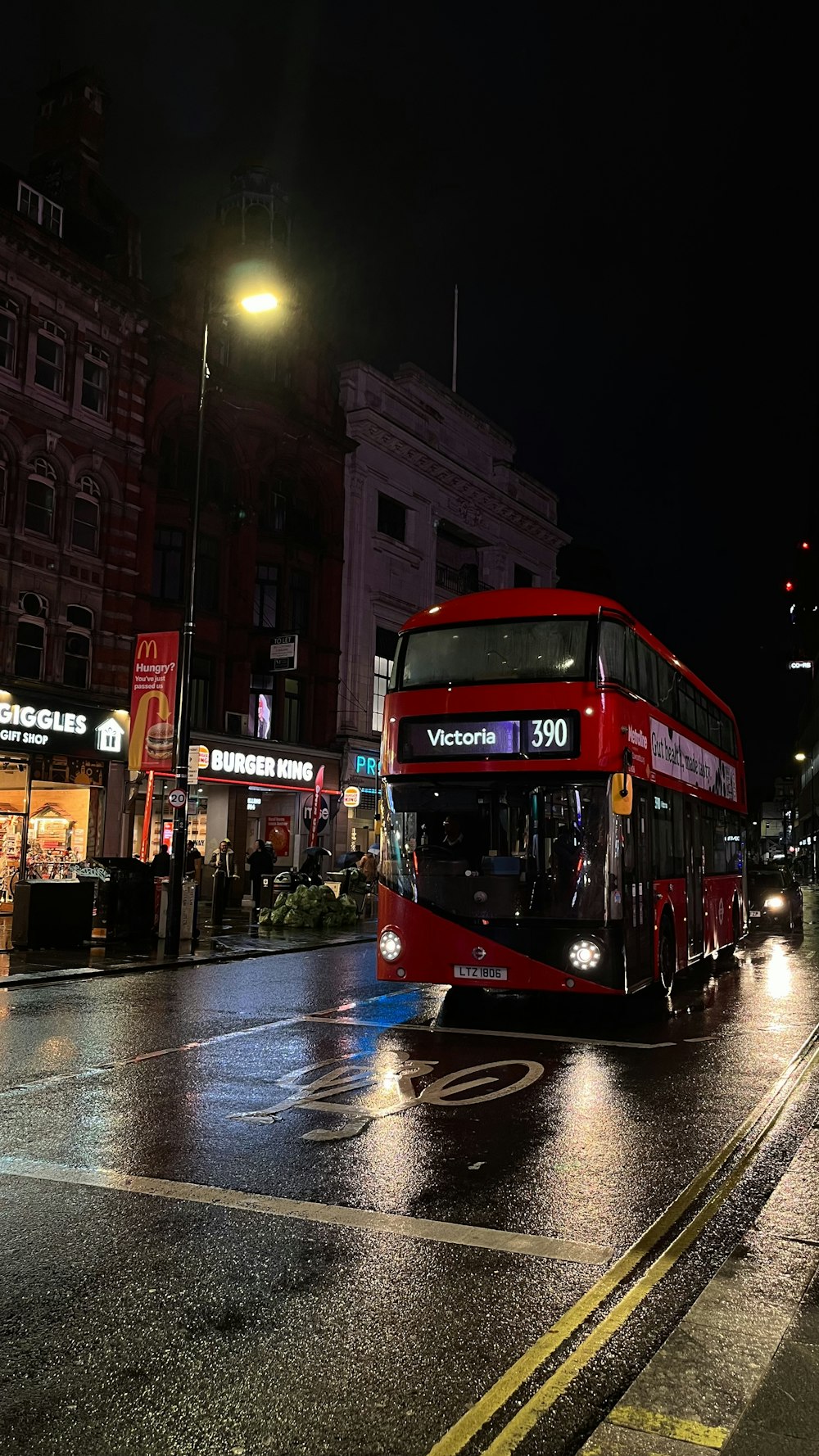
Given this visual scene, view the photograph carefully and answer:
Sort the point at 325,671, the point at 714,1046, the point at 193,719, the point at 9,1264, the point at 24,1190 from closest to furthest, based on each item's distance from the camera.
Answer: the point at 9,1264 → the point at 24,1190 → the point at 714,1046 → the point at 193,719 → the point at 325,671

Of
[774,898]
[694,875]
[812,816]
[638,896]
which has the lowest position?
[774,898]

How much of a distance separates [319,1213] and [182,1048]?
5.11m

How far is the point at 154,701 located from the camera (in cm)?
2111

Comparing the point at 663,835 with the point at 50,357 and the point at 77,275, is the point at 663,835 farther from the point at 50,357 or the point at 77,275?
the point at 77,275

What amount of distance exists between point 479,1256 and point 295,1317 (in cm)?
107

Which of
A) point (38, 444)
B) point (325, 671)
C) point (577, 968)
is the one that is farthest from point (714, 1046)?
point (325, 671)

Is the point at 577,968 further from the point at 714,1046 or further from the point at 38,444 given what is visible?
the point at 38,444

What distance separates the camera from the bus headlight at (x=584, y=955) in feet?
36.2

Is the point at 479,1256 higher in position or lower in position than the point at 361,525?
lower

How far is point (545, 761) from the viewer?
37.0ft

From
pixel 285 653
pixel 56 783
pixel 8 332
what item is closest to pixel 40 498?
pixel 8 332

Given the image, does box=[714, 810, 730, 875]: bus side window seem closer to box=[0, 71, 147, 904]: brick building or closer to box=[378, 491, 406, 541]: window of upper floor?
box=[0, 71, 147, 904]: brick building

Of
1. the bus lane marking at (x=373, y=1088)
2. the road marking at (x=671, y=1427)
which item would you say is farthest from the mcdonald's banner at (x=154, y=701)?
the road marking at (x=671, y=1427)

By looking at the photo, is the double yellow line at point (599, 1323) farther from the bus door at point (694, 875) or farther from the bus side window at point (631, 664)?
the bus door at point (694, 875)
